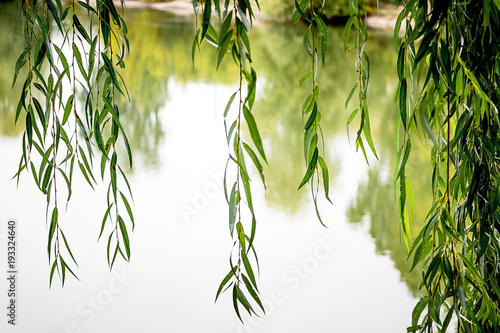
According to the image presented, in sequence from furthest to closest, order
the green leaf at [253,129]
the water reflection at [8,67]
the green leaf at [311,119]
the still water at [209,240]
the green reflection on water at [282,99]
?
1. the water reflection at [8,67]
2. the green reflection on water at [282,99]
3. the still water at [209,240]
4. the green leaf at [311,119]
5. the green leaf at [253,129]

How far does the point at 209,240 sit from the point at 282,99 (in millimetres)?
3928

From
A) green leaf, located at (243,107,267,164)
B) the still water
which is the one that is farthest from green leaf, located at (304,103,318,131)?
the still water

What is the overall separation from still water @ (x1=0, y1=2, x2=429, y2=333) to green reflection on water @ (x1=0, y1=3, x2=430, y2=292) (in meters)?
0.02

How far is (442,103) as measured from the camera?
91cm

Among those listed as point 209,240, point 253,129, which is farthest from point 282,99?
point 253,129

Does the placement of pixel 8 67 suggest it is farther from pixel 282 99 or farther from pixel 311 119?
pixel 311 119

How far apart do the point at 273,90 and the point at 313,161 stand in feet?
23.1

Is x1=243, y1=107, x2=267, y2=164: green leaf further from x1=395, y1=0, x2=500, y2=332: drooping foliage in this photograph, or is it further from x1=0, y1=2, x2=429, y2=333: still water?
x1=0, y1=2, x2=429, y2=333: still water

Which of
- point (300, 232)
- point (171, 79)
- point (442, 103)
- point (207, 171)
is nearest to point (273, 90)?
point (171, 79)

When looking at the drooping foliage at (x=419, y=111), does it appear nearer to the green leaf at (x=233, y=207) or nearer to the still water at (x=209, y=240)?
the green leaf at (x=233, y=207)

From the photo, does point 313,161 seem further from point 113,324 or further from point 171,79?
point 171,79

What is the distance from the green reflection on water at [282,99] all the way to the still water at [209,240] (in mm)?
22

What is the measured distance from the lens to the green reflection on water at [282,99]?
4309mm

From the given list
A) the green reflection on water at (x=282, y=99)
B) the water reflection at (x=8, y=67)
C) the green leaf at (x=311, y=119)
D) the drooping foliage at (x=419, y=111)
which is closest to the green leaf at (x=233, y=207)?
the drooping foliage at (x=419, y=111)
